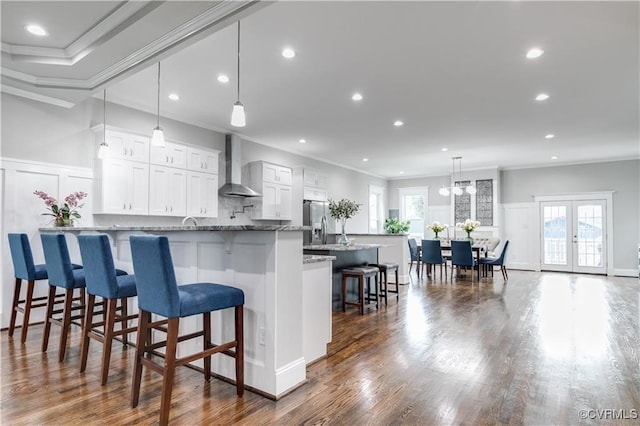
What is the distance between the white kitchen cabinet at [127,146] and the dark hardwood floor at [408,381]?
2.26 metres

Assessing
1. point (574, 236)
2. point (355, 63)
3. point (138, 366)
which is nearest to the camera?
point (138, 366)

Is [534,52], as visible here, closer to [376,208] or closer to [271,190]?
[271,190]

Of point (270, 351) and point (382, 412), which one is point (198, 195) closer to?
point (270, 351)

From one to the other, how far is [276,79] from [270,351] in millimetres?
3010

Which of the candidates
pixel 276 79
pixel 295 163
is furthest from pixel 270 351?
pixel 295 163

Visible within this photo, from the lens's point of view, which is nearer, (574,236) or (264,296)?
(264,296)

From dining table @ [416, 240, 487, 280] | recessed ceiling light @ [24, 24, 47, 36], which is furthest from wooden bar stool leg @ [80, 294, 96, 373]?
dining table @ [416, 240, 487, 280]

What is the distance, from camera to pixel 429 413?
6.86 feet

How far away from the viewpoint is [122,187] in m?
4.55

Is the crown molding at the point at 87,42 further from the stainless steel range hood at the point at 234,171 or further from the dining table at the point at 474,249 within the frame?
the dining table at the point at 474,249

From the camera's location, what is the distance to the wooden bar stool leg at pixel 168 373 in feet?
6.23

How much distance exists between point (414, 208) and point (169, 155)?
815 centimetres

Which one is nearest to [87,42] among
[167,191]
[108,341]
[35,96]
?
[35,96]

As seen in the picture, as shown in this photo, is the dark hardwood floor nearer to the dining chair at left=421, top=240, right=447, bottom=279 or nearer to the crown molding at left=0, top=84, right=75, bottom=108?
the crown molding at left=0, top=84, right=75, bottom=108
